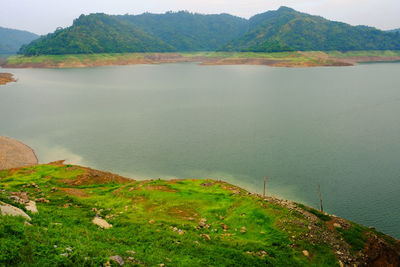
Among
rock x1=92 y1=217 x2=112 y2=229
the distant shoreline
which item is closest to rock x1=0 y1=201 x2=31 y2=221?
rock x1=92 y1=217 x2=112 y2=229

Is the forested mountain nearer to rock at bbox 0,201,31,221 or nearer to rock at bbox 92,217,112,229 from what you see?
rock at bbox 92,217,112,229

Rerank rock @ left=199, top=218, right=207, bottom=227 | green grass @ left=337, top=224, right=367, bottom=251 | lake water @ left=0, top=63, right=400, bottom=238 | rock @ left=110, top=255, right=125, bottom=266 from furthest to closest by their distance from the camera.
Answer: lake water @ left=0, top=63, right=400, bottom=238
rock @ left=199, top=218, right=207, bottom=227
green grass @ left=337, top=224, right=367, bottom=251
rock @ left=110, top=255, right=125, bottom=266

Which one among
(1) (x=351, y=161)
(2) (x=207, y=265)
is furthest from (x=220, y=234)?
(1) (x=351, y=161)

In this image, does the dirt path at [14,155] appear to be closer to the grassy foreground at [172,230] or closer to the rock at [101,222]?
the grassy foreground at [172,230]

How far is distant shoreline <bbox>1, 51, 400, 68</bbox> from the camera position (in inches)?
5344

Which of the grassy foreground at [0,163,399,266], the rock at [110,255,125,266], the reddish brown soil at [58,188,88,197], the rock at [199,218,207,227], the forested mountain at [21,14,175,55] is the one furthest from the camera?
the forested mountain at [21,14,175,55]

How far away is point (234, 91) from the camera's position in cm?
7288

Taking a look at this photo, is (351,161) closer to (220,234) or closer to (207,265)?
(220,234)

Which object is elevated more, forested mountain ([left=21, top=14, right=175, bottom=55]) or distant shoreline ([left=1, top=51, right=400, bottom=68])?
forested mountain ([left=21, top=14, right=175, bottom=55])

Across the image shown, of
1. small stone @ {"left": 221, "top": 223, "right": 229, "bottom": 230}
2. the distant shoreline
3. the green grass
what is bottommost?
the green grass

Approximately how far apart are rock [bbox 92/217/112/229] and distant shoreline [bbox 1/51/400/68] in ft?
425

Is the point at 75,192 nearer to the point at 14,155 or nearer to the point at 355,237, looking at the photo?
the point at 14,155

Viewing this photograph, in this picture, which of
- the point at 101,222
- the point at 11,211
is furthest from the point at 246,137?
the point at 11,211

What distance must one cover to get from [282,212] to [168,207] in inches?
266
